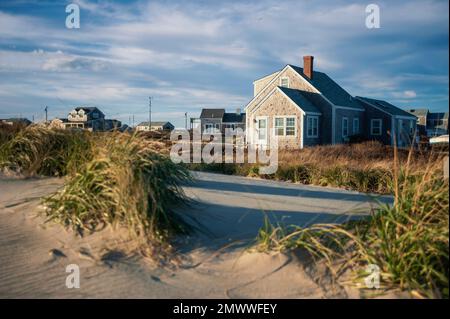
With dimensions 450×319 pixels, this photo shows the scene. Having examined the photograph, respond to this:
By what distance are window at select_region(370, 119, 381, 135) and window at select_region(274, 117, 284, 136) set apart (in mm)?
9078

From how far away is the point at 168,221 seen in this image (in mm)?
5066

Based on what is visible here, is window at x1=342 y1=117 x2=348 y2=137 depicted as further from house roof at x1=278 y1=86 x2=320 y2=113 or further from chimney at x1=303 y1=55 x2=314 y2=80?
chimney at x1=303 y1=55 x2=314 y2=80

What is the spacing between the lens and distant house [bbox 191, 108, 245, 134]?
64688 millimetres

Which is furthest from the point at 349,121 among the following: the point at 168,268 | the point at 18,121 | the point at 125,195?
the point at 168,268

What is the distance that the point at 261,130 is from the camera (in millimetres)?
33812

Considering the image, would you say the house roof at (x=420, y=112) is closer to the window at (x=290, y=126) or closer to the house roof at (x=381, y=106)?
the house roof at (x=381, y=106)

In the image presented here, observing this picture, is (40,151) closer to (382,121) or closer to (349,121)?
(349,121)

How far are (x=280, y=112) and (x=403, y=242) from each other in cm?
2871

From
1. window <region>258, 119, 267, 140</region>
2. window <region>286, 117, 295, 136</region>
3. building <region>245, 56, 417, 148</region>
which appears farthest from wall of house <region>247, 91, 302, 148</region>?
window <region>258, 119, 267, 140</region>
